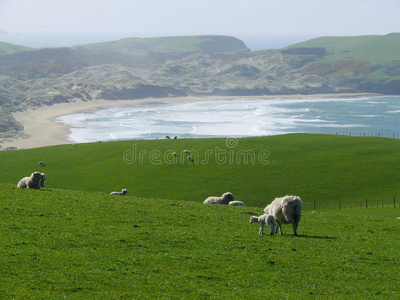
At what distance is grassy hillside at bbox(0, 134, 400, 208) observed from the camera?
2215 inches

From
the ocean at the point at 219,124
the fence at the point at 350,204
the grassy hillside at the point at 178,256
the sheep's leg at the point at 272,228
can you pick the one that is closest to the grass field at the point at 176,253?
the grassy hillside at the point at 178,256

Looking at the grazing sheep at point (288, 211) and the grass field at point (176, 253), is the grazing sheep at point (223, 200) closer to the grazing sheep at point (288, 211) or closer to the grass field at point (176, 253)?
the grass field at point (176, 253)

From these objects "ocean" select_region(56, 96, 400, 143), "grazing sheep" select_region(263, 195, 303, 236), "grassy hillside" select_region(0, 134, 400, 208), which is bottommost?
"ocean" select_region(56, 96, 400, 143)

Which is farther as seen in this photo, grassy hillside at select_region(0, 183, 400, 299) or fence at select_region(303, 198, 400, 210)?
fence at select_region(303, 198, 400, 210)

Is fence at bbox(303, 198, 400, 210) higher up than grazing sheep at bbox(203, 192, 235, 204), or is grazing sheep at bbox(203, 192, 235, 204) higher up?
grazing sheep at bbox(203, 192, 235, 204)

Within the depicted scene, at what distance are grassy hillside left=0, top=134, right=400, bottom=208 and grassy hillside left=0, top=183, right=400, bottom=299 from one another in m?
27.9

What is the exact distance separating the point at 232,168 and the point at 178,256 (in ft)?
147

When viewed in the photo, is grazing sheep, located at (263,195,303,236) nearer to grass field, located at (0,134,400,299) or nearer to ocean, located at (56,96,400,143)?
grass field, located at (0,134,400,299)

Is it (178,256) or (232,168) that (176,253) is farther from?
(232,168)

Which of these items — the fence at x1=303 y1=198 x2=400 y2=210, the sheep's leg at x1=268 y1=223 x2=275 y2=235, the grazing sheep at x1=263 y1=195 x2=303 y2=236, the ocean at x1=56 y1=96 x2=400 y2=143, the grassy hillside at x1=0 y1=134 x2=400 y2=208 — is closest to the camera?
the grazing sheep at x1=263 y1=195 x2=303 y2=236

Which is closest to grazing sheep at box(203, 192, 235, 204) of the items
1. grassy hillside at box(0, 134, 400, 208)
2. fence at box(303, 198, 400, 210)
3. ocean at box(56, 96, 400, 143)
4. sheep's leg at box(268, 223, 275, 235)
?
grassy hillside at box(0, 134, 400, 208)

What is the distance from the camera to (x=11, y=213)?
968 inches

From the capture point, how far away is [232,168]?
63.8 meters

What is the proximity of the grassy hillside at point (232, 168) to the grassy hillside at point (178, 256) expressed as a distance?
91.5 ft
